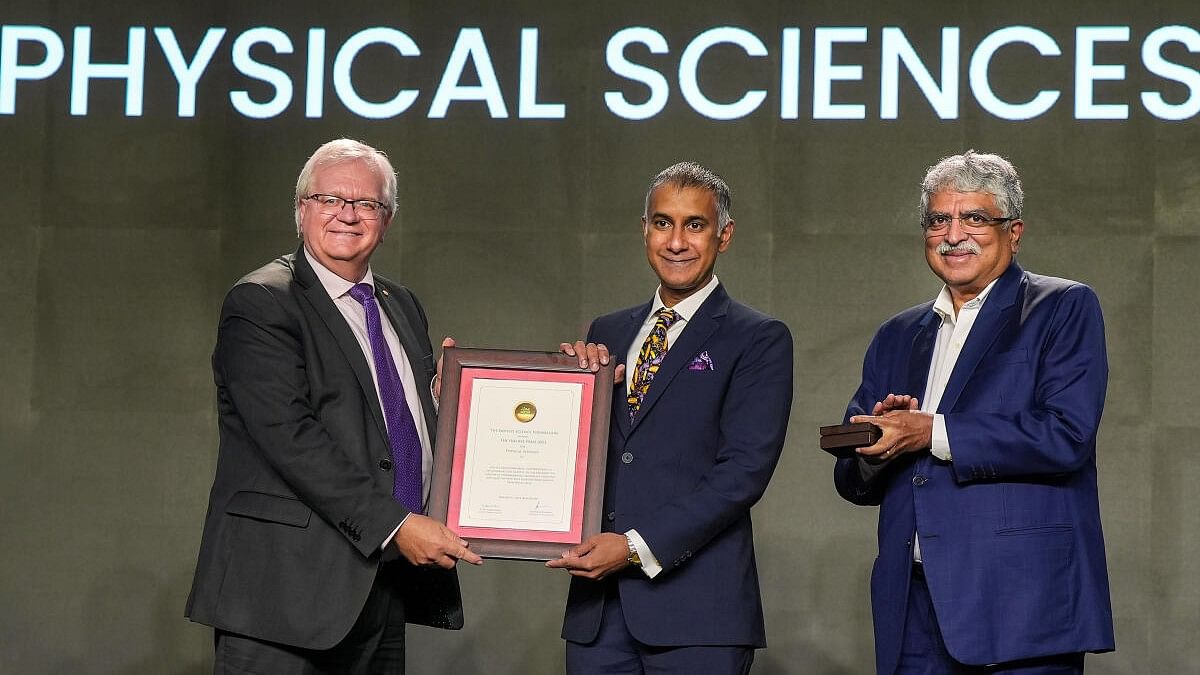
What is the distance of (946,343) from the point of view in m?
2.92

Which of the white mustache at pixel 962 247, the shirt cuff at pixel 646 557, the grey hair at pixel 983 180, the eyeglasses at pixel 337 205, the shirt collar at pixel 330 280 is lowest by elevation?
the shirt cuff at pixel 646 557

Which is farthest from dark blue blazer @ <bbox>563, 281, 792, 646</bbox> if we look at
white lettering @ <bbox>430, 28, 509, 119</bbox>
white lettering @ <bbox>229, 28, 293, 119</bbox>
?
white lettering @ <bbox>229, 28, 293, 119</bbox>

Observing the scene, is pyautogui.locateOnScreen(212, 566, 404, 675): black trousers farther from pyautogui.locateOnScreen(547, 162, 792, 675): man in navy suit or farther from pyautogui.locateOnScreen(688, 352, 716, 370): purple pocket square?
pyautogui.locateOnScreen(688, 352, 716, 370): purple pocket square

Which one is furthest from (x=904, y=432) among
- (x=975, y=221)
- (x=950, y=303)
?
(x=975, y=221)

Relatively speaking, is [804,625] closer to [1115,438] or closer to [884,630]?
[1115,438]

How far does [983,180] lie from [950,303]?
275 millimetres

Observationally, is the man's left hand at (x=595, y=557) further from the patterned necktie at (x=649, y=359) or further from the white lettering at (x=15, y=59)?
the white lettering at (x=15, y=59)

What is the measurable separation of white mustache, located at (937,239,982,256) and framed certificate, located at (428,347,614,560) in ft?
2.50

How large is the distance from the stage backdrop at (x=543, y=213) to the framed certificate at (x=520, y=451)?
233cm

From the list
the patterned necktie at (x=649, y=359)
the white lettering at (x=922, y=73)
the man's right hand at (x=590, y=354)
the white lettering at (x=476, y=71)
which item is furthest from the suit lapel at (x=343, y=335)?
the white lettering at (x=922, y=73)

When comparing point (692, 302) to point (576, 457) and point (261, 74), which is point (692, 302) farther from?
point (261, 74)

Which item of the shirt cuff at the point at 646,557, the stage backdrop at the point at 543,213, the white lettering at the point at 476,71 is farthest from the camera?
the white lettering at the point at 476,71

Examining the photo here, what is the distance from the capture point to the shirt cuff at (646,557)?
9.04ft

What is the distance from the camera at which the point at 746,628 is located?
2.81 meters
